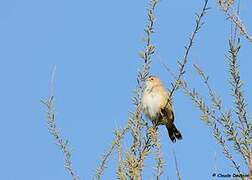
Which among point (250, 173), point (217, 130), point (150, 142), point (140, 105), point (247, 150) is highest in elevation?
point (140, 105)

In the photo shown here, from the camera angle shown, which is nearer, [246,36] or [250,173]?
[250,173]

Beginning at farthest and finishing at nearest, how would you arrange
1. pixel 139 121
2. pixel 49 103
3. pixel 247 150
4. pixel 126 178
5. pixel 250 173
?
pixel 49 103 < pixel 139 121 < pixel 126 178 < pixel 247 150 < pixel 250 173

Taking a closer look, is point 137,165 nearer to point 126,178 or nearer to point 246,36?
point 126,178

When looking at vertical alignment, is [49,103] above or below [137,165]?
above

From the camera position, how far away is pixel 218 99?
2.53m

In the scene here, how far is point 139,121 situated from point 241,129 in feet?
1.90

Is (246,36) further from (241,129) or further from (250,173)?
(250,173)

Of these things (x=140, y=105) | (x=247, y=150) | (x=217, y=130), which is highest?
(x=140, y=105)

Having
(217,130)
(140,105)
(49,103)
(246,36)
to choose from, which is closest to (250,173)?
(217,130)

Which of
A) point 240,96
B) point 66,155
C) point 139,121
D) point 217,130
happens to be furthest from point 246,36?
point 66,155

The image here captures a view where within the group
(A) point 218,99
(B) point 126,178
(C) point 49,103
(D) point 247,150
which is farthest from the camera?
(C) point 49,103

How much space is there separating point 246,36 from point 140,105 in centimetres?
65

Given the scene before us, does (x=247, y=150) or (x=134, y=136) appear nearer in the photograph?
(x=247, y=150)

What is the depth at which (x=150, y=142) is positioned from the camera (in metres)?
2.77
